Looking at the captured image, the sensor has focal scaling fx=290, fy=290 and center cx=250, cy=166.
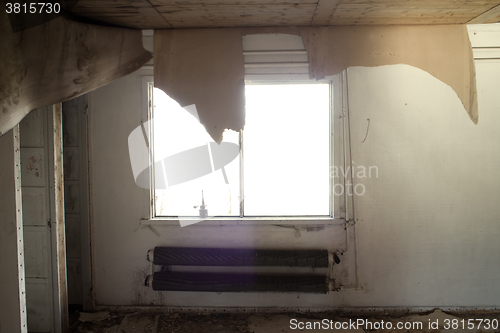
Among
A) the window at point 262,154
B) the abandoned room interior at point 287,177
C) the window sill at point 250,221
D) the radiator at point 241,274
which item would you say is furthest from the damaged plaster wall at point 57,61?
the radiator at point 241,274

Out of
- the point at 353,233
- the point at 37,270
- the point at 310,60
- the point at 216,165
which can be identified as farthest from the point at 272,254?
the point at 37,270

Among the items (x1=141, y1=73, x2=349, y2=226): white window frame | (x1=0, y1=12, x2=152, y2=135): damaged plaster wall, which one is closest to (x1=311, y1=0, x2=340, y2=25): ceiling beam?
(x1=141, y1=73, x2=349, y2=226): white window frame

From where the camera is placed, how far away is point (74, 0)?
202 centimetres

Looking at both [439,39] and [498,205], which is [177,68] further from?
[498,205]

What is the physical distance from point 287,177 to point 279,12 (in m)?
1.40

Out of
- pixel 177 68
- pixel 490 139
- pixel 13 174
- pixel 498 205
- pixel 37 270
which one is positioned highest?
pixel 177 68

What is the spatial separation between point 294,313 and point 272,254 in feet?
1.99

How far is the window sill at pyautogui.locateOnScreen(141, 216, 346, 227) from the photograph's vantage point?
8.60 ft

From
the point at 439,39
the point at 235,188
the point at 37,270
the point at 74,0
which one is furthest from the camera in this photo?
the point at 235,188

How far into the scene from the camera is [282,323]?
2.50 meters

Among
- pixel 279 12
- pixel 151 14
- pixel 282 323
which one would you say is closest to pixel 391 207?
pixel 282 323

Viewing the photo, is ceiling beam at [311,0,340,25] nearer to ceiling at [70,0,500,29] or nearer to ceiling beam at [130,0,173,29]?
ceiling at [70,0,500,29]

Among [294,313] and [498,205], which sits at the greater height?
[498,205]

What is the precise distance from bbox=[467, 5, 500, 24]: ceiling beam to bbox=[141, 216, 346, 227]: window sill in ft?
6.63
